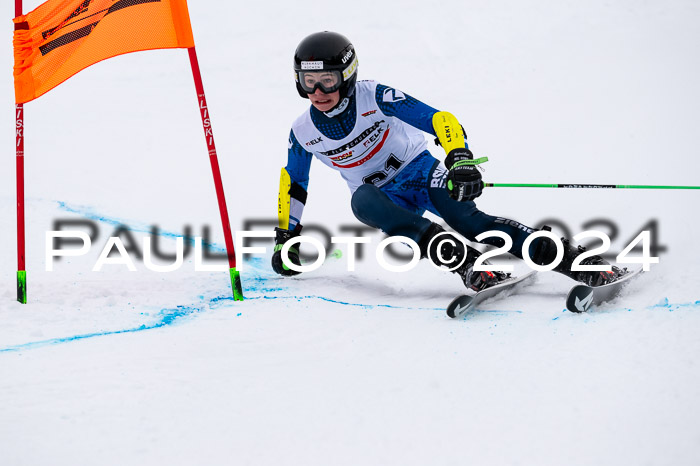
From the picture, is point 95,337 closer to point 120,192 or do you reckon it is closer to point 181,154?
point 120,192

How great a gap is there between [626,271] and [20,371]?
277 centimetres

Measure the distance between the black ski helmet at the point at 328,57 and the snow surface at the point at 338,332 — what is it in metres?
1.18

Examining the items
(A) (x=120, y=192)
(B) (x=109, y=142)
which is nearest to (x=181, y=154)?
(B) (x=109, y=142)

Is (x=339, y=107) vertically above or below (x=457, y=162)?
above


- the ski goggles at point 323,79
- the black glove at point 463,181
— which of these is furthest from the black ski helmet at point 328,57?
the black glove at point 463,181

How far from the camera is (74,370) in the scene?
2.31 m

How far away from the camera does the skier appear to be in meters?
3.21

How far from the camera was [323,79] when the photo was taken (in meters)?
3.39

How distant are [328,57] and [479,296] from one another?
4.64 ft

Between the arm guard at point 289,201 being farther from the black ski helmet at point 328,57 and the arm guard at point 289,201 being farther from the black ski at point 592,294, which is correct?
the black ski at point 592,294

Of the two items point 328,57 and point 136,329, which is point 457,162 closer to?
point 328,57

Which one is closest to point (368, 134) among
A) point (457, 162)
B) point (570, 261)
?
point (457, 162)

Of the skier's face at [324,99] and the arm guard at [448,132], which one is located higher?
the skier's face at [324,99]

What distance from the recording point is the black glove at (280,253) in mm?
4059
